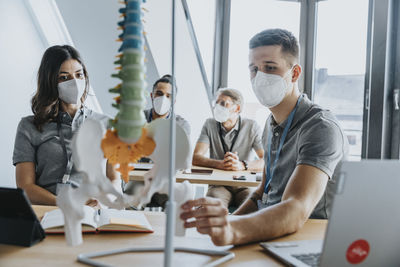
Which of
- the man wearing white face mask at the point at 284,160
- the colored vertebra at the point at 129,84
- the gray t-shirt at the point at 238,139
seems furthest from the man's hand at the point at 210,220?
the gray t-shirt at the point at 238,139

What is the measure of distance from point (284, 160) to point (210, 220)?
25.4 inches

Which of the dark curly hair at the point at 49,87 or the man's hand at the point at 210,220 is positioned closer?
the man's hand at the point at 210,220

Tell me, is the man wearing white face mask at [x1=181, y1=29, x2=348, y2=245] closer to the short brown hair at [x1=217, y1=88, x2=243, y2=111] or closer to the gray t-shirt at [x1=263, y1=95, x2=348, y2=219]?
the gray t-shirt at [x1=263, y1=95, x2=348, y2=219]

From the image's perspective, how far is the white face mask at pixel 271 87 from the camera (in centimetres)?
160

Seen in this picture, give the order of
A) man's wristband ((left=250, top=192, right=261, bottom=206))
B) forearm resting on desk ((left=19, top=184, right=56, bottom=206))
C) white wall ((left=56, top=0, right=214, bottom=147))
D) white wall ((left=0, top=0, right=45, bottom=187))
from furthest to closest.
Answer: white wall ((left=56, top=0, right=214, bottom=147))
white wall ((left=0, top=0, right=45, bottom=187))
forearm resting on desk ((left=19, top=184, right=56, bottom=206))
man's wristband ((left=250, top=192, right=261, bottom=206))

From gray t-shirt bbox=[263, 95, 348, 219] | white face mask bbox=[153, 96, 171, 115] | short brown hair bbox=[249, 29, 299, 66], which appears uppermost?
short brown hair bbox=[249, 29, 299, 66]

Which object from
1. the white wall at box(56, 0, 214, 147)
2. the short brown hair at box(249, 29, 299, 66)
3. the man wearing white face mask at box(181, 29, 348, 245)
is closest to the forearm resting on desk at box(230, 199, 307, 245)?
the man wearing white face mask at box(181, 29, 348, 245)

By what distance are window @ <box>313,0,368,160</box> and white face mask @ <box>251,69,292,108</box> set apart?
6.17 feet

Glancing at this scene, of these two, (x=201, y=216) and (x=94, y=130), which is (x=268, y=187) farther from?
(x=94, y=130)

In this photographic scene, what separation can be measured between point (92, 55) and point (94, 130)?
301 centimetres

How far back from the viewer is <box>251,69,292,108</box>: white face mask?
1597 mm

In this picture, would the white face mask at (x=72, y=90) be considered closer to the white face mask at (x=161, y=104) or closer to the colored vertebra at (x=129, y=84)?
the colored vertebra at (x=129, y=84)

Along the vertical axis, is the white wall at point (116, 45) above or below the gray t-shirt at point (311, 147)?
above

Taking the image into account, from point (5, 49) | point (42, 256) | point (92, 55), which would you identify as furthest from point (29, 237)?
point (92, 55)
